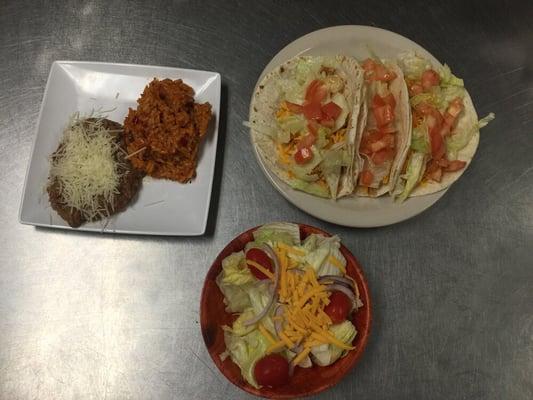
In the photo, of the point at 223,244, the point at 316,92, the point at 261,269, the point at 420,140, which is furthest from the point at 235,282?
the point at 420,140

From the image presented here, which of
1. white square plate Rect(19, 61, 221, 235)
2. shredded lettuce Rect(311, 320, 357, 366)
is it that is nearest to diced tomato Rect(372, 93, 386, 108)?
white square plate Rect(19, 61, 221, 235)

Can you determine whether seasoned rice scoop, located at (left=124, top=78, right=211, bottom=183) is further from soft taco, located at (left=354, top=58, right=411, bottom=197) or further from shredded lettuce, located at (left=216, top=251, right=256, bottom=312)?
soft taco, located at (left=354, top=58, right=411, bottom=197)

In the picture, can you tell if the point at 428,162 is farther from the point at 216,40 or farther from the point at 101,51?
the point at 101,51

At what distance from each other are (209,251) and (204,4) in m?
1.69

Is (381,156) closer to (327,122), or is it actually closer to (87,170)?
(327,122)

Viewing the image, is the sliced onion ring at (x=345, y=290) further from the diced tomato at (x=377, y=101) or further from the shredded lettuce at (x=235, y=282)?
the diced tomato at (x=377, y=101)

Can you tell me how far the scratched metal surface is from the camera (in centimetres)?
251

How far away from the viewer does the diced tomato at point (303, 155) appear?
7.62ft

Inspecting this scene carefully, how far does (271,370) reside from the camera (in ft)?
6.17

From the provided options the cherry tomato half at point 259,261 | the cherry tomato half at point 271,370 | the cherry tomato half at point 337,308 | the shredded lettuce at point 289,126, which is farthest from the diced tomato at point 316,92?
the cherry tomato half at point 271,370

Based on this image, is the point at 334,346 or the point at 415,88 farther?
the point at 415,88

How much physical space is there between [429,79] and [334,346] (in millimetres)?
1514

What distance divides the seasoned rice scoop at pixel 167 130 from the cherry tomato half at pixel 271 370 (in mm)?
1068

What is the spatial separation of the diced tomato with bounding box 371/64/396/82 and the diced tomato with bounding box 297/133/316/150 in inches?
19.1
